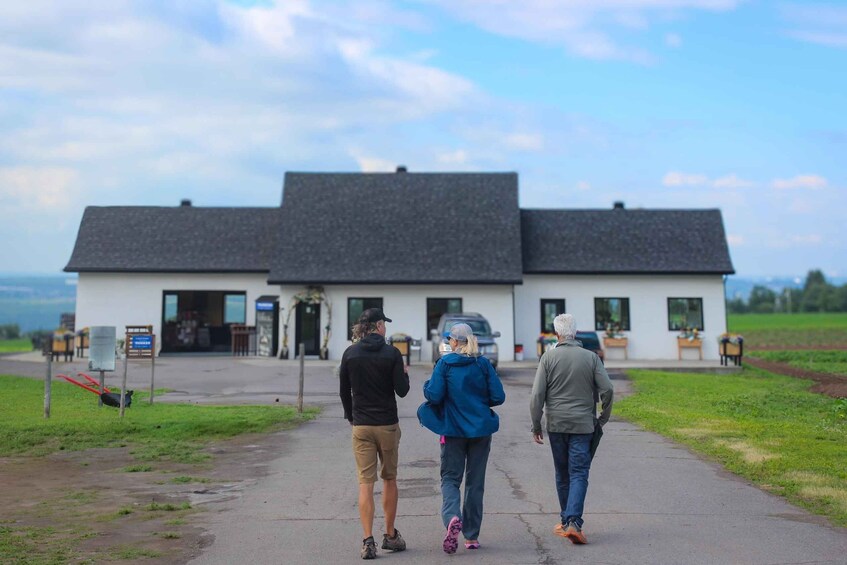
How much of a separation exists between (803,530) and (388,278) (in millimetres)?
26099

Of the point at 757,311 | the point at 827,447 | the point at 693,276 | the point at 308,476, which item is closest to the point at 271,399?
the point at 308,476

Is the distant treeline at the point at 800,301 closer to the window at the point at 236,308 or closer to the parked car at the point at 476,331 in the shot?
the window at the point at 236,308

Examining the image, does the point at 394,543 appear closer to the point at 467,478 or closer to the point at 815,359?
the point at 467,478

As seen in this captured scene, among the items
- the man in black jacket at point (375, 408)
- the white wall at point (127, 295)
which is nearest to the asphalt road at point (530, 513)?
the man in black jacket at point (375, 408)

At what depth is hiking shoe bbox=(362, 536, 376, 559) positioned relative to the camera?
6648 mm

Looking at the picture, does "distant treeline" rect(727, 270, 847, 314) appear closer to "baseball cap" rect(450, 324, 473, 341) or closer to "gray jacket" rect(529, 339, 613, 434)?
"gray jacket" rect(529, 339, 613, 434)

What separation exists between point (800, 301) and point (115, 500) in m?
121

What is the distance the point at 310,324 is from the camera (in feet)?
111

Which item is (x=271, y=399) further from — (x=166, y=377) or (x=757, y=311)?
(x=757, y=311)

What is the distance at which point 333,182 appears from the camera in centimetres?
3766

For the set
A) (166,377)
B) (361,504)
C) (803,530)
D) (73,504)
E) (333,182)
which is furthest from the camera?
(333,182)

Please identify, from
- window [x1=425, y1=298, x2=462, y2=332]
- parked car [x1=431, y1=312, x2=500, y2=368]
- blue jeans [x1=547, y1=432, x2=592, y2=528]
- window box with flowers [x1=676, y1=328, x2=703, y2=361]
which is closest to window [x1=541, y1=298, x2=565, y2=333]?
window [x1=425, y1=298, x2=462, y2=332]

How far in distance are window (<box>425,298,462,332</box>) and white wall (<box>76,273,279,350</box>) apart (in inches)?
251

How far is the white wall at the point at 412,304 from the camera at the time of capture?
33.4 meters
